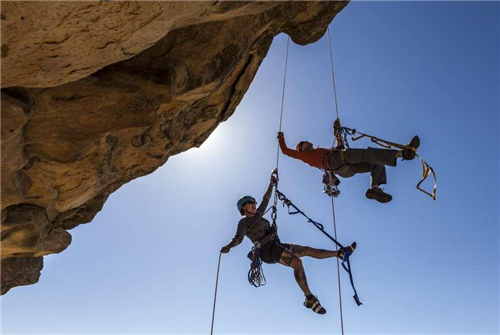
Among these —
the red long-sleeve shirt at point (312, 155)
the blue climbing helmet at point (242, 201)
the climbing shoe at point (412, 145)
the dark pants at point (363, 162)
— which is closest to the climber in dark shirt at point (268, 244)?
the blue climbing helmet at point (242, 201)

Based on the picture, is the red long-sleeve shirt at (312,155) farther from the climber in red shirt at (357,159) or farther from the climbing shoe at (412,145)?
the climbing shoe at (412,145)

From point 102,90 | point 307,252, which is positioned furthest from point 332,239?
point 102,90

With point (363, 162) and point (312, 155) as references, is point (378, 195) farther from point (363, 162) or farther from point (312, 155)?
point (312, 155)

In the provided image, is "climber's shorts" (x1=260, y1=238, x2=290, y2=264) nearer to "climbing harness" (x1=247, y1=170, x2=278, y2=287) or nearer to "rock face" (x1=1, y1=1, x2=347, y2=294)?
"climbing harness" (x1=247, y1=170, x2=278, y2=287)

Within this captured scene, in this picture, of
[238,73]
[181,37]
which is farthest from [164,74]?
[238,73]

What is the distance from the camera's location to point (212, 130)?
26.2 ft

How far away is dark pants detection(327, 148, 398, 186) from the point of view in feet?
20.8

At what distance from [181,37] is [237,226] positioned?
10.7 feet

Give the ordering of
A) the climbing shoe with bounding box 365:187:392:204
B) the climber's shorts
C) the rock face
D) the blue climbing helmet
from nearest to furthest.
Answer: the rock face, the climbing shoe with bounding box 365:187:392:204, the climber's shorts, the blue climbing helmet

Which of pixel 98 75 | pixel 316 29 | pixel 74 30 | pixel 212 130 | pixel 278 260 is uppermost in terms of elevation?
pixel 316 29

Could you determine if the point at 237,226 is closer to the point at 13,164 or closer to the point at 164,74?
the point at 164,74

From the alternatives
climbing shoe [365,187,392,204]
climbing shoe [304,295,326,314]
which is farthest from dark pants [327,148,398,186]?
climbing shoe [304,295,326,314]

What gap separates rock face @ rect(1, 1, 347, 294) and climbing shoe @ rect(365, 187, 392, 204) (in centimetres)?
264

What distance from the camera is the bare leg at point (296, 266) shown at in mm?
6367
